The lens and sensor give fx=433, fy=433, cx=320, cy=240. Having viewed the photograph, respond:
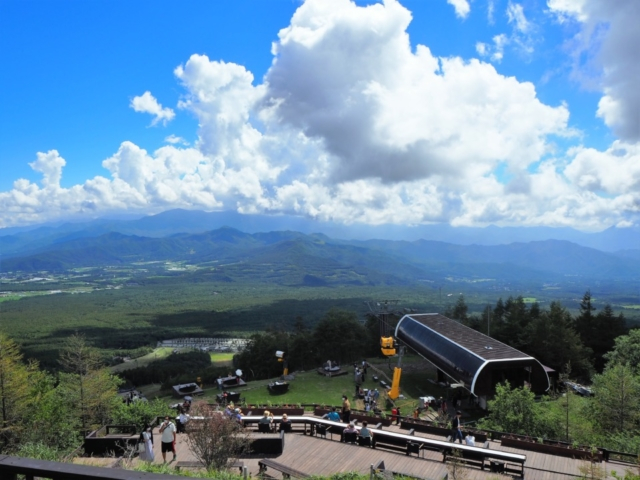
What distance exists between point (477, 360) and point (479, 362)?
0.30 meters

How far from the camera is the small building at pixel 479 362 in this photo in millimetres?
30641

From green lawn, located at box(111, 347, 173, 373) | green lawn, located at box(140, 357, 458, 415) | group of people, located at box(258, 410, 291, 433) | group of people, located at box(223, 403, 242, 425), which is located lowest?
green lawn, located at box(111, 347, 173, 373)

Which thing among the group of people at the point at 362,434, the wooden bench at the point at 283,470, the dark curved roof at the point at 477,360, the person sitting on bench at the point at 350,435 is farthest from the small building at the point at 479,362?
the wooden bench at the point at 283,470

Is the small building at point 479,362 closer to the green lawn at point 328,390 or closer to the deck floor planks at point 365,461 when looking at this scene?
the green lawn at point 328,390

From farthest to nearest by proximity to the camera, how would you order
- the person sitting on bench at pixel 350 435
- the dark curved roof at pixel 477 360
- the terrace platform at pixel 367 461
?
the dark curved roof at pixel 477 360 < the person sitting on bench at pixel 350 435 < the terrace platform at pixel 367 461

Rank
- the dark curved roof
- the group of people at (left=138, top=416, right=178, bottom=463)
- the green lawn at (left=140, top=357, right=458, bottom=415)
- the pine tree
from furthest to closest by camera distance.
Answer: the green lawn at (left=140, top=357, right=458, bottom=415) → the dark curved roof → the pine tree → the group of people at (left=138, top=416, right=178, bottom=463)

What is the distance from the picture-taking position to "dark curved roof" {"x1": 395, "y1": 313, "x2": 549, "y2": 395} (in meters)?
30.6

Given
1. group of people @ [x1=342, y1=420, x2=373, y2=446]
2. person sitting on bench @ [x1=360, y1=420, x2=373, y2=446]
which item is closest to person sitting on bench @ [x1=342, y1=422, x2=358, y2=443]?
group of people @ [x1=342, y1=420, x2=373, y2=446]

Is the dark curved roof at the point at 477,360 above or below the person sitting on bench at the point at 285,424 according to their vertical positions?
below

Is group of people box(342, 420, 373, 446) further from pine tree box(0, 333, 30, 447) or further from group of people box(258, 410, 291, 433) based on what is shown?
pine tree box(0, 333, 30, 447)

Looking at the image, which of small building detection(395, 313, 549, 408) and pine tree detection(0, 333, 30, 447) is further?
small building detection(395, 313, 549, 408)

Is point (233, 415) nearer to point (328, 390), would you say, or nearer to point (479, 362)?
point (479, 362)

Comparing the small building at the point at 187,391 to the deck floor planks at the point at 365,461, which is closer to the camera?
the deck floor planks at the point at 365,461

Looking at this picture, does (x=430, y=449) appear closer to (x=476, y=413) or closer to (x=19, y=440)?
(x=476, y=413)
